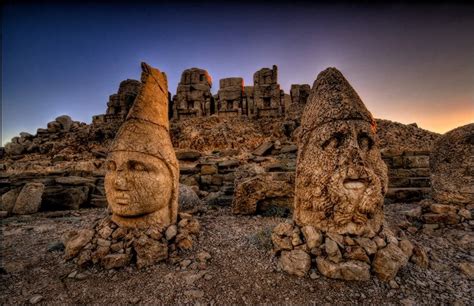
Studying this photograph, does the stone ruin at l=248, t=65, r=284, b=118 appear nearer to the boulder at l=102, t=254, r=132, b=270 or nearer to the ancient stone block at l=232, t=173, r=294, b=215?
the ancient stone block at l=232, t=173, r=294, b=215

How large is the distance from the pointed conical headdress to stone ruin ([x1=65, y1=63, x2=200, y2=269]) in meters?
2.61

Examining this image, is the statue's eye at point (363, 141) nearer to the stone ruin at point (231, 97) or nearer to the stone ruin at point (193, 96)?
the stone ruin at point (231, 97)

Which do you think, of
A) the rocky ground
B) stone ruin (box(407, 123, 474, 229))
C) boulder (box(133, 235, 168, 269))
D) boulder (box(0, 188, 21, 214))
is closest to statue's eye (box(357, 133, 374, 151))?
the rocky ground

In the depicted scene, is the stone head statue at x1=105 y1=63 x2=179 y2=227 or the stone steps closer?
the stone head statue at x1=105 y1=63 x2=179 y2=227

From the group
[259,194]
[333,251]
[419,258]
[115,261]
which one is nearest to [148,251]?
[115,261]

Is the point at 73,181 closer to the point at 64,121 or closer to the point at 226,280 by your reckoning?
the point at 226,280

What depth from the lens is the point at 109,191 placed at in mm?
3168

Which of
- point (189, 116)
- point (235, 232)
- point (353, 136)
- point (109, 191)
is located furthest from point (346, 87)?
point (189, 116)

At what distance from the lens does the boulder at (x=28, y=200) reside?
5836 mm

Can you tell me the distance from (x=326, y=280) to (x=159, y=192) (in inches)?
109

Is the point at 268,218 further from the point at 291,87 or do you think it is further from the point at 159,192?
the point at 291,87

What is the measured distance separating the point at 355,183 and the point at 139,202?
3.27 m

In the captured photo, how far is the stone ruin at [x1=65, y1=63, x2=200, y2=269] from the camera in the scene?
115 inches

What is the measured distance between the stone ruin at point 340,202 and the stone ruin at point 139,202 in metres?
1.93
